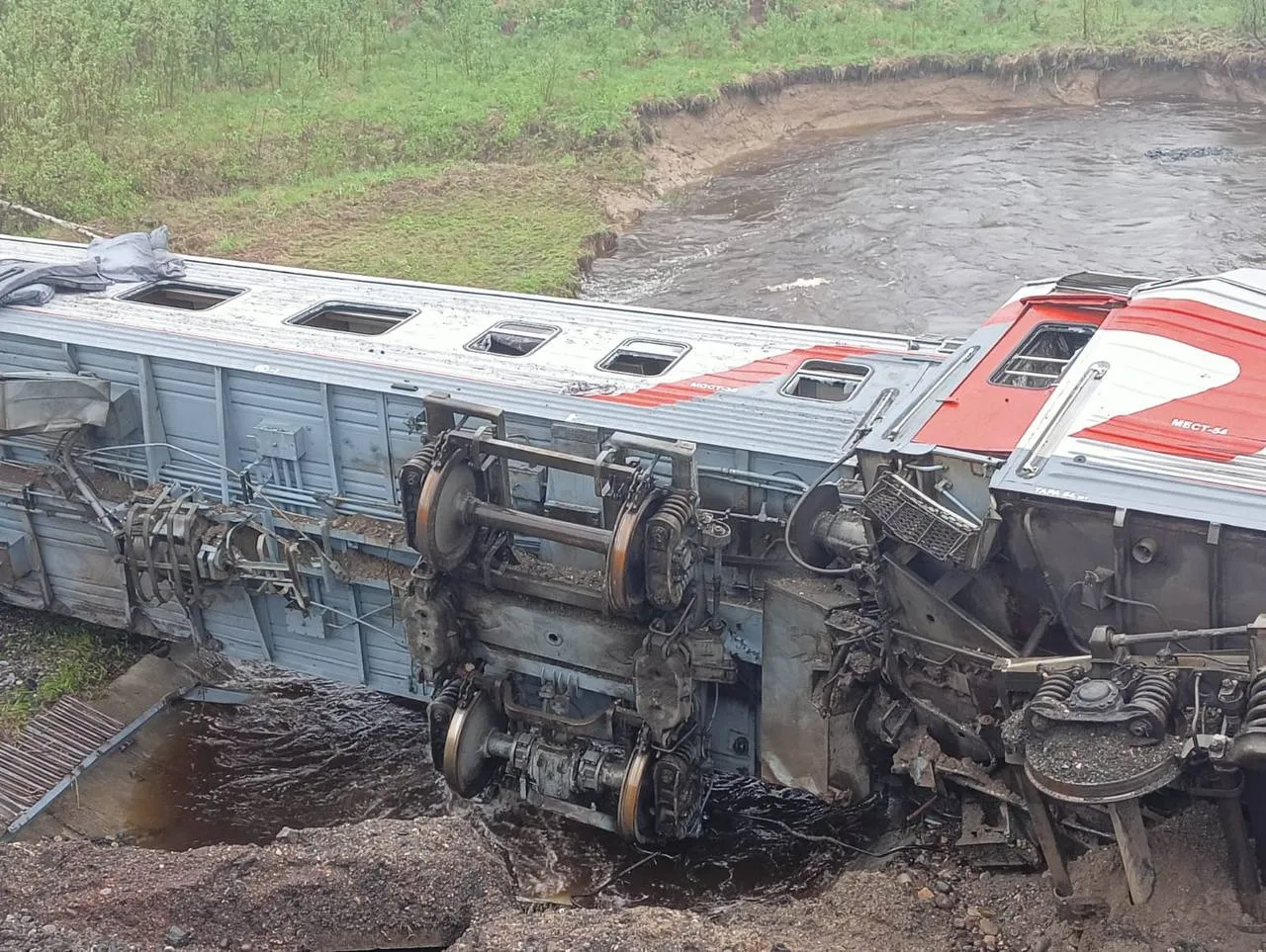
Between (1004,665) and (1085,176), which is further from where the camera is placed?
(1085,176)

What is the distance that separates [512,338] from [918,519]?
4310 millimetres

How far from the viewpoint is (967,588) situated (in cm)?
757

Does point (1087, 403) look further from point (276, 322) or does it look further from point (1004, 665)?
point (276, 322)

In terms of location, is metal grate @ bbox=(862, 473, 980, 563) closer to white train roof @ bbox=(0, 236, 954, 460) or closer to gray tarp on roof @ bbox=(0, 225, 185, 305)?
white train roof @ bbox=(0, 236, 954, 460)

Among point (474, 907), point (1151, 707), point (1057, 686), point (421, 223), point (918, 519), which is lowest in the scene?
point (474, 907)

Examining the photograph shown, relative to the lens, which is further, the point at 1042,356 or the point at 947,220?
the point at 947,220

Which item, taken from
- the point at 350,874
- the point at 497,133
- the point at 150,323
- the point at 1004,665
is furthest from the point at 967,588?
the point at 497,133

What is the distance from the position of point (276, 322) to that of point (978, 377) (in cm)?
545

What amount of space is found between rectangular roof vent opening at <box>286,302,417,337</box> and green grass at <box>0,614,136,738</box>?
3238 millimetres

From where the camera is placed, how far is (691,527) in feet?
26.4

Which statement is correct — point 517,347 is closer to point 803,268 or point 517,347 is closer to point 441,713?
point 441,713

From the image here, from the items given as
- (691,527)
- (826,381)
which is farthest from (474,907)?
(826,381)

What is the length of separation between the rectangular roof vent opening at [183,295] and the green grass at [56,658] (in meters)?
2.83

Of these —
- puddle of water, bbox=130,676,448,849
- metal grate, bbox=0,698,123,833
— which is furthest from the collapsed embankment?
metal grate, bbox=0,698,123,833
